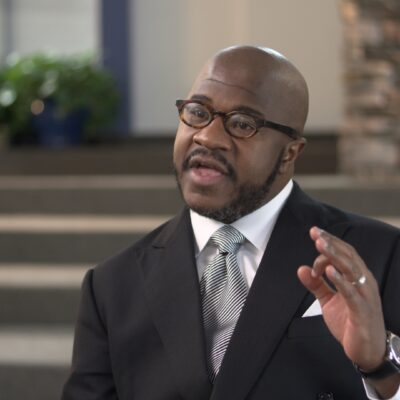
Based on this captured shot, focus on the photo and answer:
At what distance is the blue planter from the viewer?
5793 millimetres

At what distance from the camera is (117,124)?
616cm

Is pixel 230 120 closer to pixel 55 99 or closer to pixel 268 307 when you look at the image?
pixel 268 307

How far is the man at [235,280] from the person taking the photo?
1718 millimetres

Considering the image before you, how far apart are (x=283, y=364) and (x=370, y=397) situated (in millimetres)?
171

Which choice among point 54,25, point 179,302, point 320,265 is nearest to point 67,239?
point 179,302

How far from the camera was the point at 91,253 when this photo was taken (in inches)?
172

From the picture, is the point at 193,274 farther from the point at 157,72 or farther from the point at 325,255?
the point at 157,72

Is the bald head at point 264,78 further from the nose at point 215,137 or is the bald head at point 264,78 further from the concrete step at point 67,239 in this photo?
the concrete step at point 67,239

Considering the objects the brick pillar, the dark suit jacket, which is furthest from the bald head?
the brick pillar

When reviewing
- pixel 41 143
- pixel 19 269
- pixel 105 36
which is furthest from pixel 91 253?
pixel 105 36

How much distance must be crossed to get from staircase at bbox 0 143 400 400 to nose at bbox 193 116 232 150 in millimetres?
1870

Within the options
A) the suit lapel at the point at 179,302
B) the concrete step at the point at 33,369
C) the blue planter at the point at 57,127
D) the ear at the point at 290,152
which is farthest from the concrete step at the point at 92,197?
the ear at the point at 290,152

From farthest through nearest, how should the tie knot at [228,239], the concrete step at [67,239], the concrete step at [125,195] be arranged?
1. the concrete step at [125,195]
2. the concrete step at [67,239]
3. the tie knot at [228,239]

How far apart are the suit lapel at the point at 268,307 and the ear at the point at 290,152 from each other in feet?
0.34
